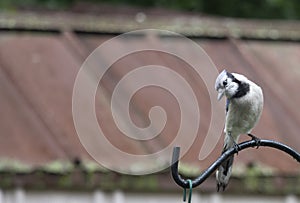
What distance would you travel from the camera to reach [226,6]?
380 inches

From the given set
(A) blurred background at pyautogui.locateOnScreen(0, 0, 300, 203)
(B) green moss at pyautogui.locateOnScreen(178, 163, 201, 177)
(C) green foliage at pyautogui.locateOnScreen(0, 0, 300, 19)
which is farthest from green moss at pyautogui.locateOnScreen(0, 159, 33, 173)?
(C) green foliage at pyautogui.locateOnScreen(0, 0, 300, 19)

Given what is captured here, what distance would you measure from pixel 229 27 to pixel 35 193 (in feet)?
7.07

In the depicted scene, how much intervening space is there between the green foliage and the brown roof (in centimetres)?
242

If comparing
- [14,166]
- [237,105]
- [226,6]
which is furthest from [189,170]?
[226,6]

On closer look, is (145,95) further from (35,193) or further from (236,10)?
(236,10)

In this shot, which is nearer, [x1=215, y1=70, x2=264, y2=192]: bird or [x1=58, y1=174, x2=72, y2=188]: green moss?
[x1=215, y1=70, x2=264, y2=192]: bird

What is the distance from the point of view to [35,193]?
5160 millimetres

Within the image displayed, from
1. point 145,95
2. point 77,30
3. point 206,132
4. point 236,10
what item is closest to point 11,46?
point 77,30

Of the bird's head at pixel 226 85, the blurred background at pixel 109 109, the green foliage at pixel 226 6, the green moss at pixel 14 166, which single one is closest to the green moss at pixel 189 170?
the blurred background at pixel 109 109

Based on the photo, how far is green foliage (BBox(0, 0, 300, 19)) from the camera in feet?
30.8

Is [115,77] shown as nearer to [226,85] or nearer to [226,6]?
[226,85]

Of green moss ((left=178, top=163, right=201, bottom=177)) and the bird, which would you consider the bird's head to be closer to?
the bird

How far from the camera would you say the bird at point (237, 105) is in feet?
12.7

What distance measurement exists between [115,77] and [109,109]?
0.38 meters
